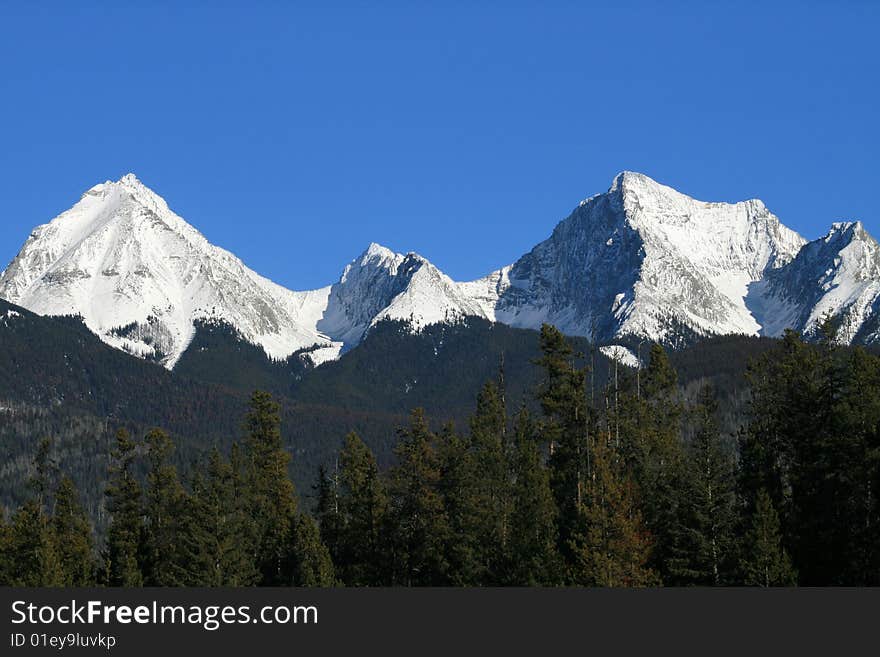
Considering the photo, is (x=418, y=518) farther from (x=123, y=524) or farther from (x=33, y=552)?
(x=33, y=552)

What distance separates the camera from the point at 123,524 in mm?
103625

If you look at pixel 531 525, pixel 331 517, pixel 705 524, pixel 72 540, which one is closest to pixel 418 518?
pixel 531 525

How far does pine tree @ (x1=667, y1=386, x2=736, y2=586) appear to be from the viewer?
7956cm

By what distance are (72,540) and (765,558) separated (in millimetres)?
49692

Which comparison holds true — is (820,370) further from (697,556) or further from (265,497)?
(265,497)

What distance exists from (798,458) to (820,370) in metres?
6.75

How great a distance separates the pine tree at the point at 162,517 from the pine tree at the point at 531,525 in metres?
23.3

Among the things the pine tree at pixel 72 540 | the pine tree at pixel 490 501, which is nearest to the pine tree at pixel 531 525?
the pine tree at pixel 490 501

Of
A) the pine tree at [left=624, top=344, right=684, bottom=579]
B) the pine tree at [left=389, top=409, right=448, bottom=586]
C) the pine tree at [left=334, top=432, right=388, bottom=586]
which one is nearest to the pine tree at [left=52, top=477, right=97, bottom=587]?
the pine tree at [left=334, top=432, right=388, bottom=586]

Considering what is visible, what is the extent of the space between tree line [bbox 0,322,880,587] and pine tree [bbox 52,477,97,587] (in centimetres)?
16

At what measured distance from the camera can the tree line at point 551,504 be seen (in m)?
79.9

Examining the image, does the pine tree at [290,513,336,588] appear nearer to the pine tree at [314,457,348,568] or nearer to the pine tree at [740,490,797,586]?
the pine tree at [314,457,348,568]

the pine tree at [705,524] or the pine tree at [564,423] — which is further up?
the pine tree at [564,423]

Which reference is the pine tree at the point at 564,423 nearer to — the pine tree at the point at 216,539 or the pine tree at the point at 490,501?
the pine tree at the point at 490,501
